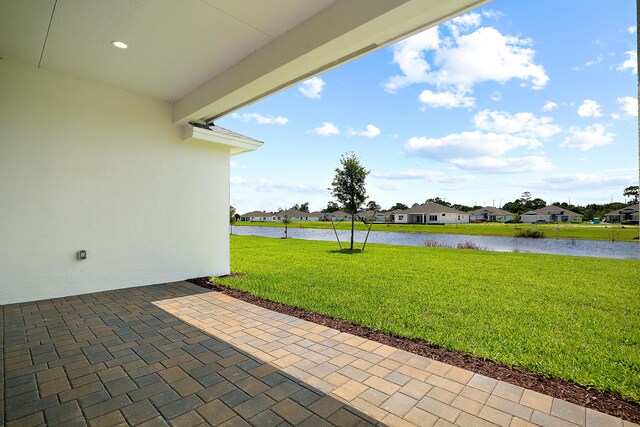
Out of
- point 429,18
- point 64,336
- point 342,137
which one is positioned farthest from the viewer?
point 342,137

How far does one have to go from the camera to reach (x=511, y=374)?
245 centimetres

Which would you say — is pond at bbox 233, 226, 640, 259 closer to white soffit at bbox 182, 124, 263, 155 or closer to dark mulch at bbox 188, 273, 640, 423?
white soffit at bbox 182, 124, 263, 155

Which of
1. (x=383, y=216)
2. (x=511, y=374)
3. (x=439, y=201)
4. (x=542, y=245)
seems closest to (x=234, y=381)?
(x=511, y=374)

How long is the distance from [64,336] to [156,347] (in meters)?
1.12

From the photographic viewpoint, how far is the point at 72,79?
182 inches

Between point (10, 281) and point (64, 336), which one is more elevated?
point (10, 281)

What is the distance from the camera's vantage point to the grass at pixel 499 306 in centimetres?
273

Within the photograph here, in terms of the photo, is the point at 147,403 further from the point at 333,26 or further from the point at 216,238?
the point at 216,238

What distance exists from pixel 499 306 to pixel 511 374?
217 centimetres

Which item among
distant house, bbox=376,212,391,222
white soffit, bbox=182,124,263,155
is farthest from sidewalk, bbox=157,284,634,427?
distant house, bbox=376,212,391,222

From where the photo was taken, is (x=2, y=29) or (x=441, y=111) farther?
(x=441, y=111)

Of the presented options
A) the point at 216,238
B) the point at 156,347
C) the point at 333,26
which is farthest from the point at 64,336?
the point at 333,26

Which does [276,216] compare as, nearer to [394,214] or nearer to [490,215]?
[394,214]

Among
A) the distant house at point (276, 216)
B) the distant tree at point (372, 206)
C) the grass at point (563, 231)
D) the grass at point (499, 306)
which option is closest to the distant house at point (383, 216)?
the distant house at point (276, 216)
